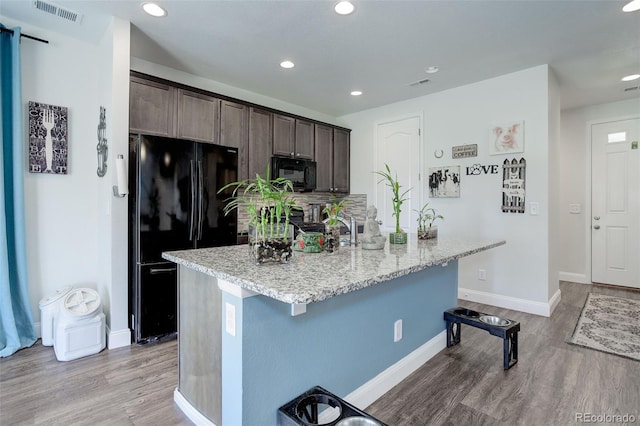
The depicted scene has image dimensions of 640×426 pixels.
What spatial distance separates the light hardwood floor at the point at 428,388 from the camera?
5.84 ft

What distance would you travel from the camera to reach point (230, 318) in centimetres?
138

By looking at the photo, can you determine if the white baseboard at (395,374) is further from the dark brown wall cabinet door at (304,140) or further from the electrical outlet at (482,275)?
the dark brown wall cabinet door at (304,140)

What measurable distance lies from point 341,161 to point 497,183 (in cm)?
231

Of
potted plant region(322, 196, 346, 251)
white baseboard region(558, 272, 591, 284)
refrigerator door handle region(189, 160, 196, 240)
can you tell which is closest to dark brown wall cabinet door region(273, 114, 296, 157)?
refrigerator door handle region(189, 160, 196, 240)

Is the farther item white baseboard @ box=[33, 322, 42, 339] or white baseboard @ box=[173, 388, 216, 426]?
white baseboard @ box=[33, 322, 42, 339]

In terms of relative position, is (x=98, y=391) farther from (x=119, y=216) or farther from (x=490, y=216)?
(x=490, y=216)

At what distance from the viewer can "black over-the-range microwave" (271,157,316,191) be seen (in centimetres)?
418

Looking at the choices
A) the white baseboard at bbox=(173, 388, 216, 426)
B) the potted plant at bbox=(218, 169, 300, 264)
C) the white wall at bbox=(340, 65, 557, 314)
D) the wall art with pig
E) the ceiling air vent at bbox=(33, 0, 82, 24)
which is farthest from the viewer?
the wall art with pig

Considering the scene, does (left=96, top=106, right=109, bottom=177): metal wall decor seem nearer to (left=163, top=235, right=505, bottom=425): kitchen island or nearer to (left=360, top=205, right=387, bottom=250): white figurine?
(left=163, top=235, right=505, bottom=425): kitchen island

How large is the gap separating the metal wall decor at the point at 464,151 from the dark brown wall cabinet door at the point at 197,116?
289 centimetres

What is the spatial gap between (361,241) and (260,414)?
3.86ft

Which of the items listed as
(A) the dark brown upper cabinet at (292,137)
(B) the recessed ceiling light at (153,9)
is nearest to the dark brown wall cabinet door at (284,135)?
(A) the dark brown upper cabinet at (292,137)

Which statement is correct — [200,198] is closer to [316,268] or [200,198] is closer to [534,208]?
[316,268]

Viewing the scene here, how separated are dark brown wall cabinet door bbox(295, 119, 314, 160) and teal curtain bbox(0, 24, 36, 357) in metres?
2.85
